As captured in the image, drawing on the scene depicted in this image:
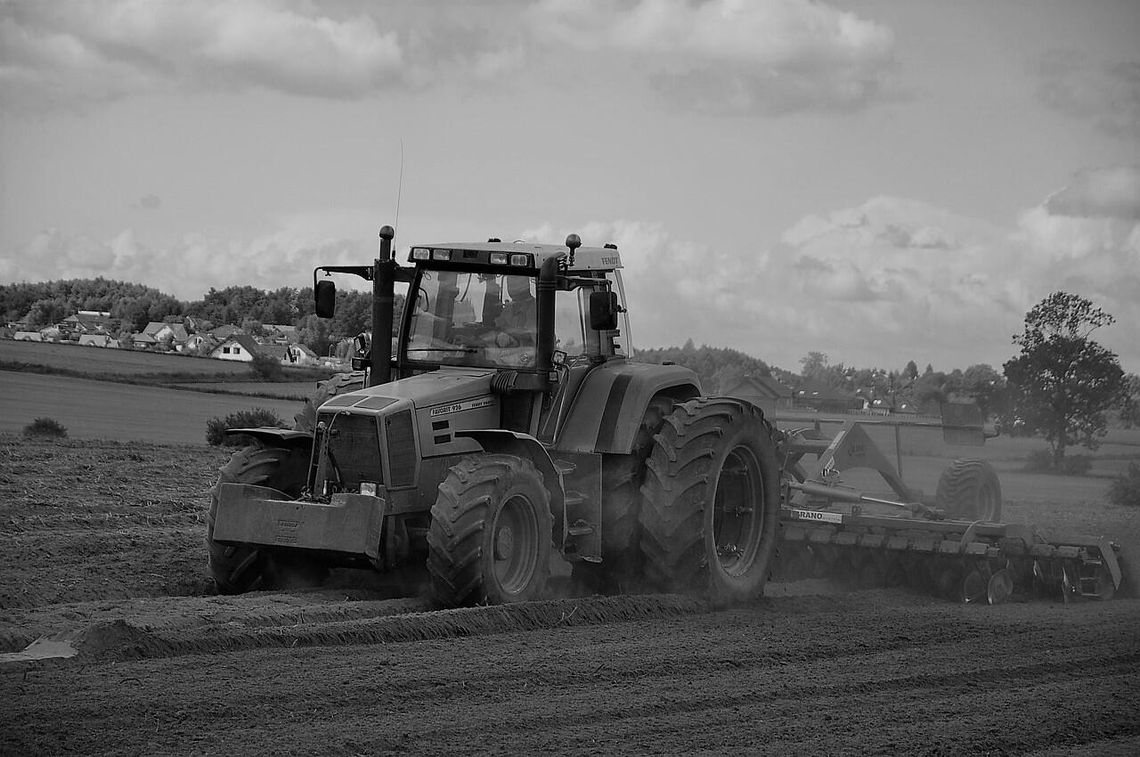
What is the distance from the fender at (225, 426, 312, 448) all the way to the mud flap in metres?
0.57

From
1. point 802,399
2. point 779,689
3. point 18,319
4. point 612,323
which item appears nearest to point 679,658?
point 779,689

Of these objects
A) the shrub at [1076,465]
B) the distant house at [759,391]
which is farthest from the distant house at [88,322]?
the distant house at [759,391]

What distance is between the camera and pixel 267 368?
139 feet

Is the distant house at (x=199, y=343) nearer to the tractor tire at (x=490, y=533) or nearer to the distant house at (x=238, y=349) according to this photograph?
the distant house at (x=238, y=349)

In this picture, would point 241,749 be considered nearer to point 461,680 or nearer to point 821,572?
point 461,680

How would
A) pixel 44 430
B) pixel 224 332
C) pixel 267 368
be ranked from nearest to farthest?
pixel 44 430, pixel 267 368, pixel 224 332

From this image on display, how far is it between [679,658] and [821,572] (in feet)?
16.9

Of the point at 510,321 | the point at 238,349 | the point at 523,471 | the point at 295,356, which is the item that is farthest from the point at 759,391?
the point at 238,349

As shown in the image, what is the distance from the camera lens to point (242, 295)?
4200 cm

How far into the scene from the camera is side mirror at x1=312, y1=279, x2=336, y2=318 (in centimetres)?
1035

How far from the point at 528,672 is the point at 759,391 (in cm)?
740

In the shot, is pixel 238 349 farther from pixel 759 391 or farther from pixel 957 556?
pixel 957 556

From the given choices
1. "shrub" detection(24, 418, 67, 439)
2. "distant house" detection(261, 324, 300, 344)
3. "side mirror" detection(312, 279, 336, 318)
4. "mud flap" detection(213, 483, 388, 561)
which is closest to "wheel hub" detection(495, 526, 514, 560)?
"mud flap" detection(213, 483, 388, 561)

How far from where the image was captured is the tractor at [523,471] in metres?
9.20
